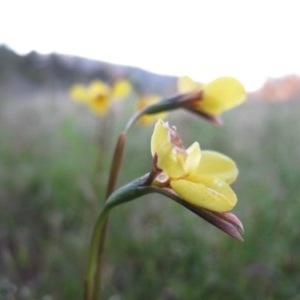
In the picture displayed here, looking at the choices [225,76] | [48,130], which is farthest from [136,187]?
[48,130]

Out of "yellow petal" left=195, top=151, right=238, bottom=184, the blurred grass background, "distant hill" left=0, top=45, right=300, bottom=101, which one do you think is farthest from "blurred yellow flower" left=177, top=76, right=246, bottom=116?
"distant hill" left=0, top=45, right=300, bottom=101

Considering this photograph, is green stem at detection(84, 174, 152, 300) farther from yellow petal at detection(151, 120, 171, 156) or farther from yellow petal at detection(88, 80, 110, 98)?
yellow petal at detection(88, 80, 110, 98)

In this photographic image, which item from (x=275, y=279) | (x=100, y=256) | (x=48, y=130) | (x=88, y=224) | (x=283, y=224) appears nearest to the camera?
(x=100, y=256)

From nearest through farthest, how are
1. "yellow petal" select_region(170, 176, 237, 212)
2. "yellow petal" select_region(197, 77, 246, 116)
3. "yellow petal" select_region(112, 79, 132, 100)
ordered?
"yellow petal" select_region(170, 176, 237, 212) < "yellow petal" select_region(197, 77, 246, 116) < "yellow petal" select_region(112, 79, 132, 100)

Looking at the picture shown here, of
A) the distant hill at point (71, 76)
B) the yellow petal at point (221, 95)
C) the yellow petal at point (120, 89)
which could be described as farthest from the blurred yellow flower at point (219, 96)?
the distant hill at point (71, 76)

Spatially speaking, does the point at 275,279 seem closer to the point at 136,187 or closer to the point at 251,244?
the point at 251,244

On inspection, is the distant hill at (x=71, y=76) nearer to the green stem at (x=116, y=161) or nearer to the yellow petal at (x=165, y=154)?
the green stem at (x=116, y=161)

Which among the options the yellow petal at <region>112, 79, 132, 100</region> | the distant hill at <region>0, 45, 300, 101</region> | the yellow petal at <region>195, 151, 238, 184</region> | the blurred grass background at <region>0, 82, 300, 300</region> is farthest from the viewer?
the distant hill at <region>0, 45, 300, 101</region>
